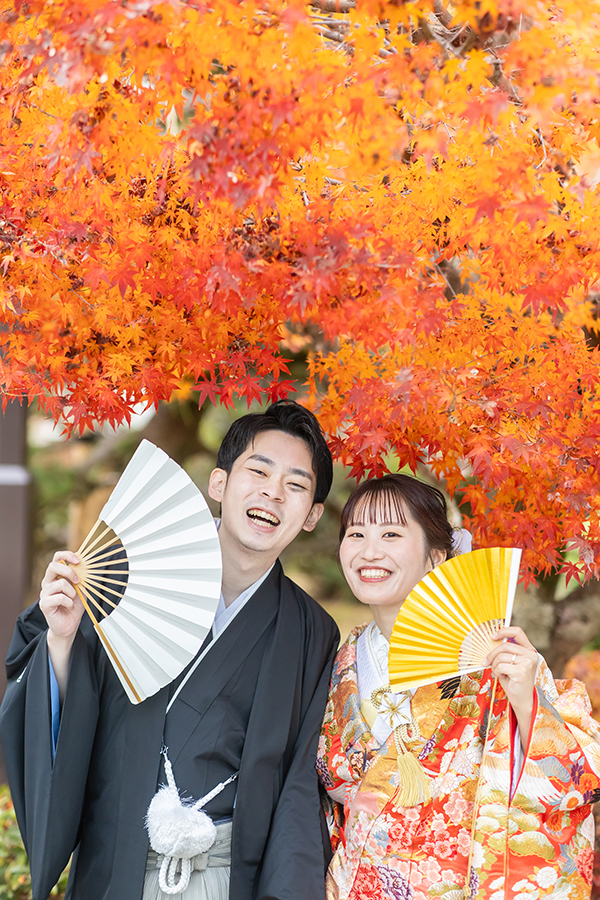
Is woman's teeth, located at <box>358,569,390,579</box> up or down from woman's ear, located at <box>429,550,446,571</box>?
down

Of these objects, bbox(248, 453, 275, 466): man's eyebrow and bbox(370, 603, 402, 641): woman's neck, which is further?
bbox(248, 453, 275, 466): man's eyebrow

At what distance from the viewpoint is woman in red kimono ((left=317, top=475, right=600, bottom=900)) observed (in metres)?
2.45

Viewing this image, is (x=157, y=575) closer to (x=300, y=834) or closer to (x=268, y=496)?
(x=268, y=496)

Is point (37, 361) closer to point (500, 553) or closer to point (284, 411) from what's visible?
point (284, 411)

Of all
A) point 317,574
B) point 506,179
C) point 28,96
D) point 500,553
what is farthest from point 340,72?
point 317,574

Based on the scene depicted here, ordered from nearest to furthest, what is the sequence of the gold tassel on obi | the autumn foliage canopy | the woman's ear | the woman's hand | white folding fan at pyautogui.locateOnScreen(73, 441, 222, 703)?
the autumn foliage canopy → the woman's hand → the gold tassel on obi → white folding fan at pyautogui.locateOnScreen(73, 441, 222, 703) → the woman's ear

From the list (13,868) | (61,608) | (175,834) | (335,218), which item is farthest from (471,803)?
(13,868)

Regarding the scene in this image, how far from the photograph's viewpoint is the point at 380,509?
115 inches

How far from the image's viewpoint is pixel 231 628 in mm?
2994

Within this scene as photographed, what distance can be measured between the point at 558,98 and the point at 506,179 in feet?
0.87

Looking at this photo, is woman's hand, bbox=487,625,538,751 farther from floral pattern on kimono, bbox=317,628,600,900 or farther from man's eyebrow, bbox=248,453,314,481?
man's eyebrow, bbox=248,453,314,481

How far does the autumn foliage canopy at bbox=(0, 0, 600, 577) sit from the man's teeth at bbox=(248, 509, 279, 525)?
434mm

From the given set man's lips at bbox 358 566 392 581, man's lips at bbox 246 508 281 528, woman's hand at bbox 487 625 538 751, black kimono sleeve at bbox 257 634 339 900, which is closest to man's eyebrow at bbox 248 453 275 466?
man's lips at bbox 246 508 281 528

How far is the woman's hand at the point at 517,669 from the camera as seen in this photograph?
2.40m
